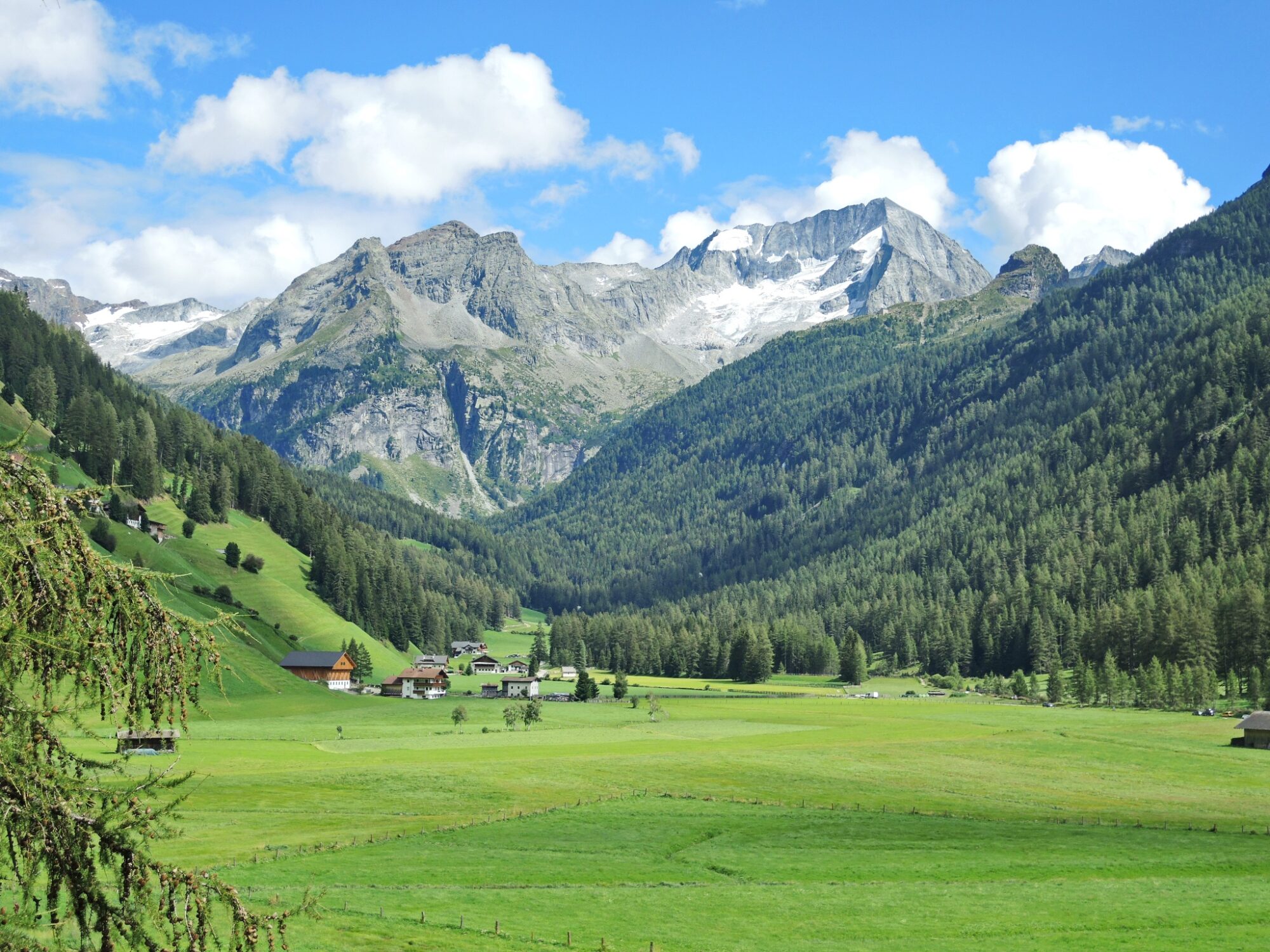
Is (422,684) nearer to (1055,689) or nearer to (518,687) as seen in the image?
(518,687)

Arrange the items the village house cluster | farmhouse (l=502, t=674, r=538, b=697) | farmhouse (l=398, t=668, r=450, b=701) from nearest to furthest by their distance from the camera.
A: the village house cluster < farmhouse (l=398, t=668, r=450, b=701) < farmhouse (l=502, t=674, r=538, b=697)

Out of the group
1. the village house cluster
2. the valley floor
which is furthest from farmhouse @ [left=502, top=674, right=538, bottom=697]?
the valley floor

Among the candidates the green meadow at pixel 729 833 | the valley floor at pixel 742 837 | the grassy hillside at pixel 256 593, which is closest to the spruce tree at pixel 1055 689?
the green meadow at pixel 729 833

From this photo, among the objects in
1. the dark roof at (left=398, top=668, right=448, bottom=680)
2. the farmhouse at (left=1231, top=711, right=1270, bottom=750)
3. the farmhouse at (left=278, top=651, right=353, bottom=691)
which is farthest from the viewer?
the dark roof at (left=398, top=668, right=448, bottom=680)

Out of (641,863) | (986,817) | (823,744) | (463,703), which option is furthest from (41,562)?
(463,703)

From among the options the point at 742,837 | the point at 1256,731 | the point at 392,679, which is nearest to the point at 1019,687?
the point at 1256,731

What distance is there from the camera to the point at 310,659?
6909 inches

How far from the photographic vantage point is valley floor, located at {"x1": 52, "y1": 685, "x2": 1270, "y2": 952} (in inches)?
1854

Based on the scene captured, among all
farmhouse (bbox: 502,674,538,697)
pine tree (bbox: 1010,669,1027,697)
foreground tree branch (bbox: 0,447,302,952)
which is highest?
foreground tree branch (bbox: 0,447,302,952)

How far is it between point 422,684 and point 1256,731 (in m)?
126

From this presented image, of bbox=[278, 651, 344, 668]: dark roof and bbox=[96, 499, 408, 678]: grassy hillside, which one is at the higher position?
bbox=[96, 499, 408, 678]: grassy hillside

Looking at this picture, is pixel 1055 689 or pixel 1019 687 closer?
pixel 1055 689

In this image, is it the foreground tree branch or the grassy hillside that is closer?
the foreground tree branch

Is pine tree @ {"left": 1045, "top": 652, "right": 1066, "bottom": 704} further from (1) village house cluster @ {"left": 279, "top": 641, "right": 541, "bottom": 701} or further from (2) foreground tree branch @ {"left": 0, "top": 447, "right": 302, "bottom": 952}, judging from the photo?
(2) foreground tree branch @ {"left": 0, "top": 447, "right": 302, "bottom": 952}
